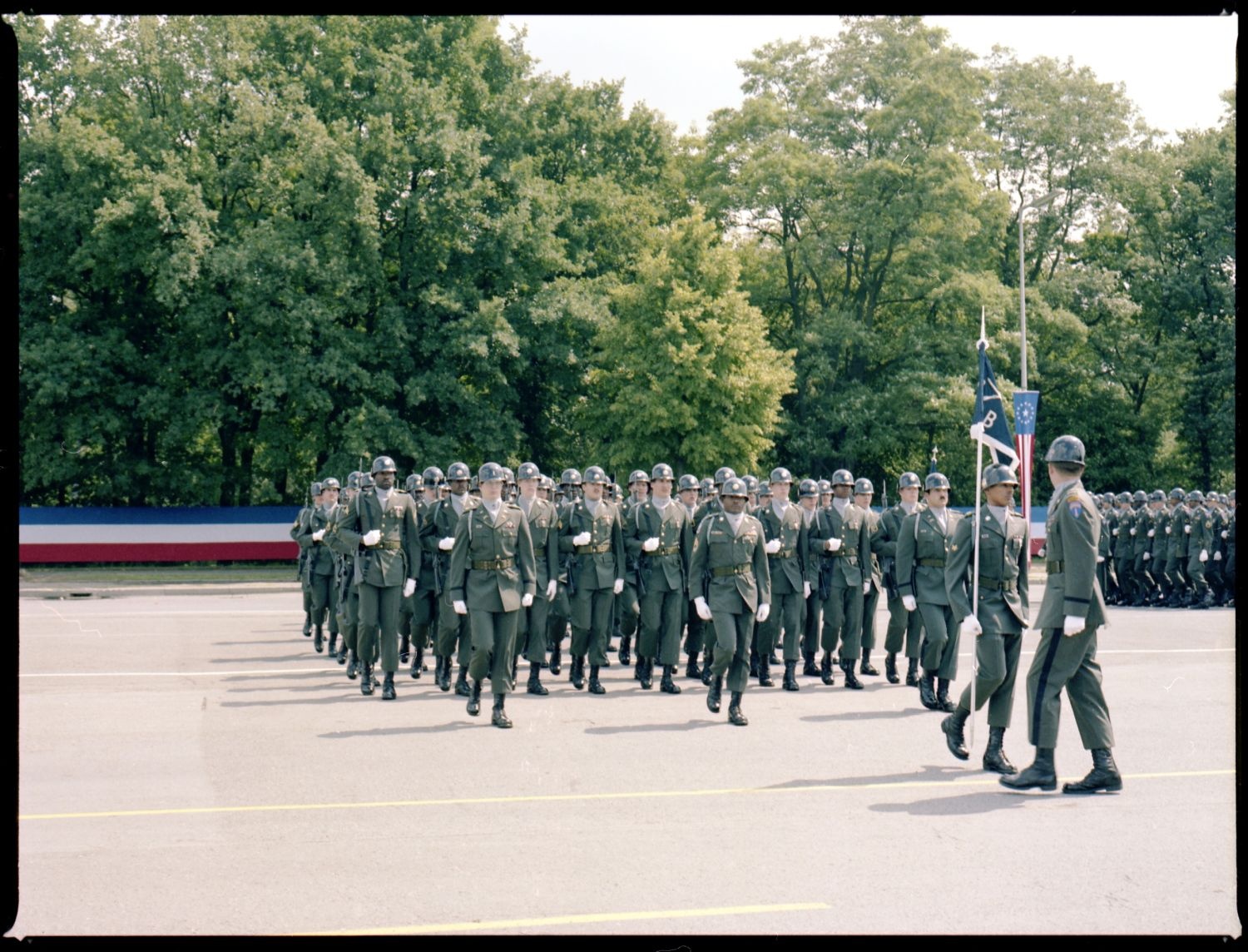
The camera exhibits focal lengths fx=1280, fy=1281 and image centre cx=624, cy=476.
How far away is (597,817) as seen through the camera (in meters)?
7.21

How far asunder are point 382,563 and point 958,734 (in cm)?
575

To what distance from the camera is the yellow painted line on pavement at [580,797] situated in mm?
7352

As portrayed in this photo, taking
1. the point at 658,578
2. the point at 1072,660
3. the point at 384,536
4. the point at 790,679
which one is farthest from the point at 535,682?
the point at 1072,660

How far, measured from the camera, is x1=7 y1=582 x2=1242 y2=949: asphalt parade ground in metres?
5.52

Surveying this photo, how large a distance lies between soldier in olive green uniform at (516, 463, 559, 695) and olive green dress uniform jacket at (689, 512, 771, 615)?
173 cm

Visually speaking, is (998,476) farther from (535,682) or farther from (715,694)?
(535,682)

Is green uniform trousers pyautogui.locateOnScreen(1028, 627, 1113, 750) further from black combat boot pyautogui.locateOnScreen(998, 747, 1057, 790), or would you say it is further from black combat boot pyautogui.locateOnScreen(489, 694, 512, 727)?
black combat boot pyautogui.locateOnScreen(489, 694, 512, 727)

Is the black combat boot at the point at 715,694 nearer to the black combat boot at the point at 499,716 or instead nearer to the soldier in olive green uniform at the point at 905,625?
the black combat boot at the point at 499,716

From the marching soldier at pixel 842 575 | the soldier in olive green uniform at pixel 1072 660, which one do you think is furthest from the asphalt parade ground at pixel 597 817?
the marching soldier at pixel 842 575

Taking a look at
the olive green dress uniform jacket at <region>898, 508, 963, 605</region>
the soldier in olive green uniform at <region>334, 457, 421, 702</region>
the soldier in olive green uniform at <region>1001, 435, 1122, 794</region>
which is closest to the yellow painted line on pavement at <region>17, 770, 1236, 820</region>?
the soldier in olive green uniform at <region>1001, 435, 1122, 794</region>

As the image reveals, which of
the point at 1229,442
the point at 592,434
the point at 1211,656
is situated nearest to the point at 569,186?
the point at 592,434

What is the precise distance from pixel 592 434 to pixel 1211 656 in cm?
2343

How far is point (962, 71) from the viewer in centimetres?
3962

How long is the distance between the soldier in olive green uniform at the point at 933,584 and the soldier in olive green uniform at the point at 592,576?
2901mm
